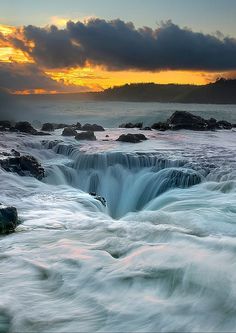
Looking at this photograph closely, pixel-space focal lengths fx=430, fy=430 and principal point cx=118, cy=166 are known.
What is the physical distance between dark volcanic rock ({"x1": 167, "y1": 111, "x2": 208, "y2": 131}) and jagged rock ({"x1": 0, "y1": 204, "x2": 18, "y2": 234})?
70.4 feet

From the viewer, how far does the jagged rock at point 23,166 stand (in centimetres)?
1292

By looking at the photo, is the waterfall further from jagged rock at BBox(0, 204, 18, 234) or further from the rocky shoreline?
jagged rock at BBox(0, 204, 18, 234)

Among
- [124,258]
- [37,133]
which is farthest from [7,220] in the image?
[37,133]

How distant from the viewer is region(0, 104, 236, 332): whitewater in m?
4.52

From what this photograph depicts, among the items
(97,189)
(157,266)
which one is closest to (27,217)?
(157,266)

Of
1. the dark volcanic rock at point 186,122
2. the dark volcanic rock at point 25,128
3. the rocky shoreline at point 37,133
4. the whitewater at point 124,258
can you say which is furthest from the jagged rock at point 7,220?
the dark volcanic rock at point 186,122

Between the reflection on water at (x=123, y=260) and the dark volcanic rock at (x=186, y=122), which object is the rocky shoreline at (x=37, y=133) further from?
the reflection on water at (x=123, y=260)

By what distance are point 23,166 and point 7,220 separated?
19.1 ft

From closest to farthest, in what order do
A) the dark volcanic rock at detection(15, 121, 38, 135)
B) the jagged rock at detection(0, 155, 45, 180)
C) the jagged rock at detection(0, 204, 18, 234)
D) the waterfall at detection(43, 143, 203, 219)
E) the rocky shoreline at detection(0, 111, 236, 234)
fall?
the jagged rock at detection(0, 204, 18, 234) < the rocky shoreline at detection(0, 111, 236, 234) < the jagged rock at detection(0, 155, 45, 180) < the waterfall at detection(43, 143, 203, 219) < the dark volcanic rock at detection(15, 121, 38, 135)

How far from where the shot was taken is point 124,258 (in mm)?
6301

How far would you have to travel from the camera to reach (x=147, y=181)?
45.6 feet

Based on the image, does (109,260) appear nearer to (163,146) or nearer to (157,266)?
(157,266)

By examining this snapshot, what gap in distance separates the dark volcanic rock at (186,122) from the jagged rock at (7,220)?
845 inches

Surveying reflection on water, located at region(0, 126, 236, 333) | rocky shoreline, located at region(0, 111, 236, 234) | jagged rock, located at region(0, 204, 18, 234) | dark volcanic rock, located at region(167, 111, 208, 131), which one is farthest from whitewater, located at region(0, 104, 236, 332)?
dark volcanic rock, located at region(167, 111, 208, 131)
